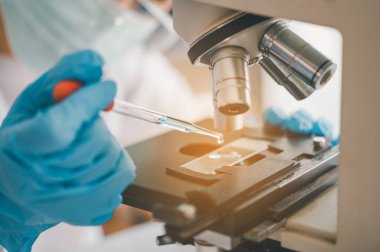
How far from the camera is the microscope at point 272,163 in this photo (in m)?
0.69

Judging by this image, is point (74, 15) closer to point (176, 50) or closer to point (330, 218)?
point (176, 50)

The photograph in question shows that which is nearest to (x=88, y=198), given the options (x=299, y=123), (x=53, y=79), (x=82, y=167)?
(x=82, y=167)

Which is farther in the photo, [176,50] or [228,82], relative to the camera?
[176,50]

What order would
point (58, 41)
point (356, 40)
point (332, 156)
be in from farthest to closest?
point (58, 41), point (332, 156), point (356, 40)

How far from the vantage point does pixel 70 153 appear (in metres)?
0.73

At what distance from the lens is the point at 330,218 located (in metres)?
0.84

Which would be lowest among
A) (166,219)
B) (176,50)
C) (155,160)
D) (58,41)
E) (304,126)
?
(166,219)

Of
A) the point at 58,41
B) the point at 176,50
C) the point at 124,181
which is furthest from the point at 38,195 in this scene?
the point at 176,50

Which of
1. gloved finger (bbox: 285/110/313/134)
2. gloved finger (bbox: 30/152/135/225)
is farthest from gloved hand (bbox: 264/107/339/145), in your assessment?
gloved finger (bbox: 30/152/135/225)

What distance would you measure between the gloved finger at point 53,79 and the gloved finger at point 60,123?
2 cm

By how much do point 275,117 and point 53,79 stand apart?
51 centimetres

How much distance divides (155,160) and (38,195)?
29 cm

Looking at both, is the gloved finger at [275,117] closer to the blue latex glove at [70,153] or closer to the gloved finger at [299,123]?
the gloved finger at [299,123]

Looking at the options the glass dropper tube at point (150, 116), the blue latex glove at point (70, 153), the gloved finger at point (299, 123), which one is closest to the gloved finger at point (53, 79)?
the blue latex glove at point (70, 153)
